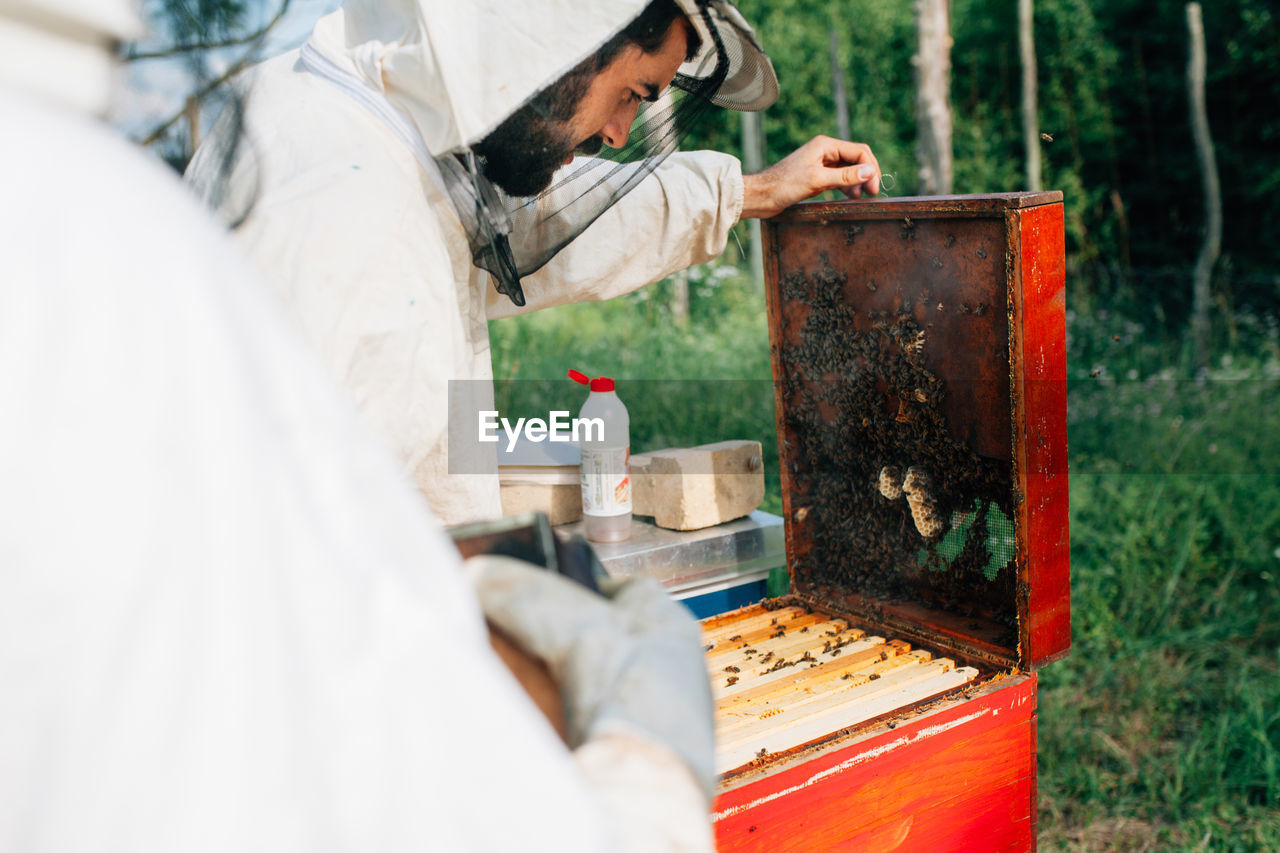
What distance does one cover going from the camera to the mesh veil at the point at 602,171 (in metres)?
1.83

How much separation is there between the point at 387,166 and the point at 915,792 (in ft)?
4.83

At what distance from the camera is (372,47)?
5.68ft

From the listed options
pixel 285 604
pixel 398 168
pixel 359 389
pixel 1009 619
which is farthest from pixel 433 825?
pixel 1009 619

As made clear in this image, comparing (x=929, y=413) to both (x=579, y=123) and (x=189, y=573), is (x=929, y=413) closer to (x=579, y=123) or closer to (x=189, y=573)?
(x=579, y=123)

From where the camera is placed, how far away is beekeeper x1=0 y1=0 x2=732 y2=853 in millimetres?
504

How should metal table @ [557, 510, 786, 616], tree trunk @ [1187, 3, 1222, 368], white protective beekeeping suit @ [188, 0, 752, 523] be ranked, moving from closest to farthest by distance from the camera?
white protective beekeeping suit @ [188, 0, 752, 523] → metal table @ [557, 510, 786, 616] → tree trunk @ [1187, 3, 1222, 368]

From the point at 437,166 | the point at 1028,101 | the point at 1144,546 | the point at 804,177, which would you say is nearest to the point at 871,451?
the point at 804,177

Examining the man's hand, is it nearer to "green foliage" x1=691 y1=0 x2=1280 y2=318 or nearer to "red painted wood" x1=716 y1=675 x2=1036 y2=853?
"red painted wood" x1=716 y1=675 x2=1036 y2=853

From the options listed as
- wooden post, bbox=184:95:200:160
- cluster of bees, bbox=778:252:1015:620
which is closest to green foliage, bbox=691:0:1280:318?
cluster of bees, bbox=778:252:1015:620

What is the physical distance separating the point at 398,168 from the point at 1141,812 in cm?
294

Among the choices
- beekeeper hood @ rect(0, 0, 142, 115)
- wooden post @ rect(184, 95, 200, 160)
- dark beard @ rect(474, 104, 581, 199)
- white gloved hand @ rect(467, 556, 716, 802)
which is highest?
dark beard @ rect(474, 104, 581, 199)

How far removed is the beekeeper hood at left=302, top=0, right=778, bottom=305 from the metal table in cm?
80

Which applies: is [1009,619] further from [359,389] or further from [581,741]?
[581,741]

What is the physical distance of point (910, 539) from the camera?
7.70ft
